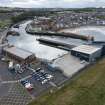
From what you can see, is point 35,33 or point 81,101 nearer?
point 81,101

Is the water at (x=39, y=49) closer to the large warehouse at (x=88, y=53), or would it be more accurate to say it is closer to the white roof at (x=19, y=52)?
the white roof at (x=19, y=52)

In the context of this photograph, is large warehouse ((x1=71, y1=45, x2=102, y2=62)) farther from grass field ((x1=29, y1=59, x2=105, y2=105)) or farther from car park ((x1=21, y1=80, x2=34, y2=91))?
car park ((x1=21, y1=80, x2=34, y2=91))

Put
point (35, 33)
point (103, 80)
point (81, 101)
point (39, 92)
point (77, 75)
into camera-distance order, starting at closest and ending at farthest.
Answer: point (81, 101) → point (39, 92) → point (103, 80) → point (77, 75) → point (35, 33)

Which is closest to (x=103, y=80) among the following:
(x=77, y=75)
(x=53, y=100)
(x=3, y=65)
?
(x=77, y=75)

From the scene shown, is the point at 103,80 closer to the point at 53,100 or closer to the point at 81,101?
the point at 81,101

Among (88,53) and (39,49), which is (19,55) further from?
(88,53)

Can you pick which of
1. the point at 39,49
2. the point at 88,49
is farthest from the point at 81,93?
the point at 39,49
